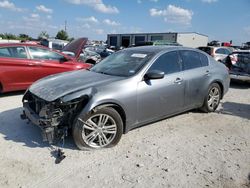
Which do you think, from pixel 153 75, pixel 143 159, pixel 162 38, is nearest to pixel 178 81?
pixel 153 75

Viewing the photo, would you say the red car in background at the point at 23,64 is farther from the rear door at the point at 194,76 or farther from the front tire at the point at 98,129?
the rear door at the point at 194,76

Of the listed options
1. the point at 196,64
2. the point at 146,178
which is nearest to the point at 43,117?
the point at 146,178

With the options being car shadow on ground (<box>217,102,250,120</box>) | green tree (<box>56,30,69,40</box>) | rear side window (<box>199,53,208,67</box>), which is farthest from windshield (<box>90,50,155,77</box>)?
green tree (<box>56,30,69,40</box>)

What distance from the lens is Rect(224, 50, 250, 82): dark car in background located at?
9.30 meters

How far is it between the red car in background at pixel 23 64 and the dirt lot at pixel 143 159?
192 cm

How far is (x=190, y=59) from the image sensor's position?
5.25 meters

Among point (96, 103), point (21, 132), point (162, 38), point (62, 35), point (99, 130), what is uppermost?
point (162, 38)

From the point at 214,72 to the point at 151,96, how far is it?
2.13 m

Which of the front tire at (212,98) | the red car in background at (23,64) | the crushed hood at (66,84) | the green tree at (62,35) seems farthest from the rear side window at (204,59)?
the green tree at (62,35)

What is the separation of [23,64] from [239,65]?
25.0 feet

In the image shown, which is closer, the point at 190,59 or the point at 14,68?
the point at 190,59

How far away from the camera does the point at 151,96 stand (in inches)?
168

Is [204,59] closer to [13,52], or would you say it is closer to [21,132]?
[21,132]

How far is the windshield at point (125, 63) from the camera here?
4.36 meters
